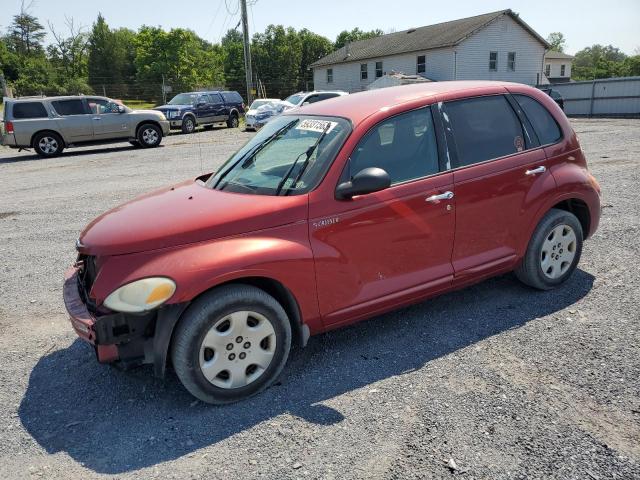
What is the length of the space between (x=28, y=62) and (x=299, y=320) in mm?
63719

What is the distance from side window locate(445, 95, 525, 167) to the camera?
152 inches

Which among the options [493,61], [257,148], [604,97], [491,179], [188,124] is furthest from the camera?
[493,61]

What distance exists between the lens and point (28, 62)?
180ft

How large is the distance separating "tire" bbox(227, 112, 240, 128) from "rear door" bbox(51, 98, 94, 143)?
32.9 feet

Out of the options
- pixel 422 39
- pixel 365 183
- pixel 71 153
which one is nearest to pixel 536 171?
pixel 365 183

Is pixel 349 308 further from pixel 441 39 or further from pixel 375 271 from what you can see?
pixel 441 39

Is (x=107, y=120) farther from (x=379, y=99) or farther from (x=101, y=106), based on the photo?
(x=379, y=99)

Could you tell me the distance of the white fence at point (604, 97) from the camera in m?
26.9

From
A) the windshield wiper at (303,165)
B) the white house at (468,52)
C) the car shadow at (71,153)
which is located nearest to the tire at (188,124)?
the car shadow at (71,153)

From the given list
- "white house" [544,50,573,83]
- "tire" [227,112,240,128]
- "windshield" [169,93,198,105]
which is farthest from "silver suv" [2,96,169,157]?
"white house" [544,50,573,83]

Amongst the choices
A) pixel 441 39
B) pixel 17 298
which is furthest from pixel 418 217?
pixel 441 39

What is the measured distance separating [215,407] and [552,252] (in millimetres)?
3111

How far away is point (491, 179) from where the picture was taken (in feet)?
12.8

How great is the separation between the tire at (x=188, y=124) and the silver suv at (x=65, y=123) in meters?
5.89
